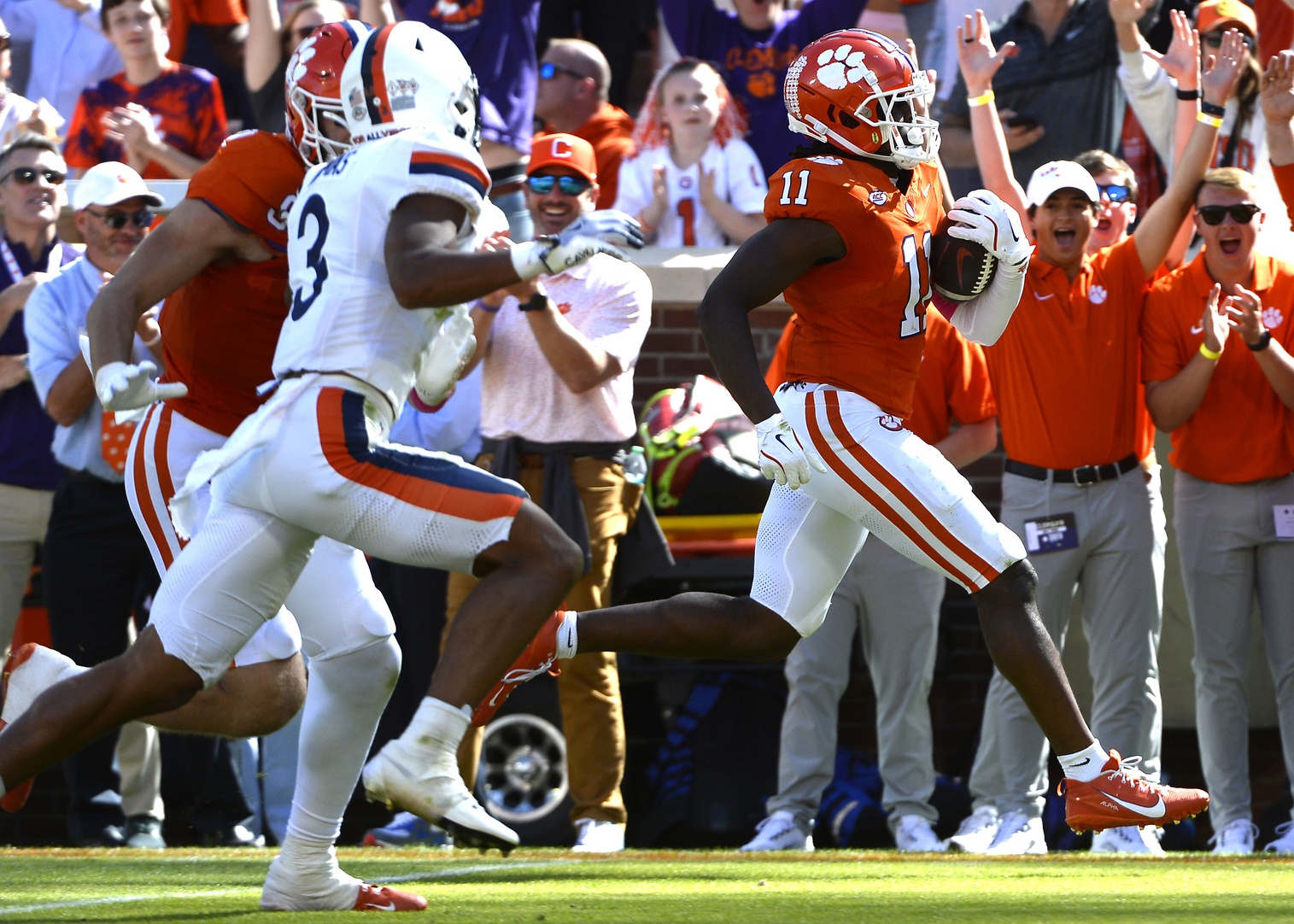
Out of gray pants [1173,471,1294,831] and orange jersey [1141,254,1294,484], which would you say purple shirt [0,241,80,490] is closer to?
orange jersey [1141,254,1294,484]

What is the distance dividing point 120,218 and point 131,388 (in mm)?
2930

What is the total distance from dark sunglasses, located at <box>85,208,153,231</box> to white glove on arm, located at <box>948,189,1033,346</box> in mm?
3302

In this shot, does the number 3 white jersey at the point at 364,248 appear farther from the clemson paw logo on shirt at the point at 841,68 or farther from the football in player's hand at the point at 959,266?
the football in player's hand at the point at 959,266

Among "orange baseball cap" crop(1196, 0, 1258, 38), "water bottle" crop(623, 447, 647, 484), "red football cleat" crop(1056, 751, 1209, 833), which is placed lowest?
"red football cleat" crop(1056, 751, 1209, 833)

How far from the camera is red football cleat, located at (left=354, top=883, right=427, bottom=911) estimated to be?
4.31 m

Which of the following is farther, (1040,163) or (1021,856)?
(1040,163)

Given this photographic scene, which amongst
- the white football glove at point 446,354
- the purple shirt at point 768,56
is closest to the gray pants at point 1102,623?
the purple shirt at point 768,56

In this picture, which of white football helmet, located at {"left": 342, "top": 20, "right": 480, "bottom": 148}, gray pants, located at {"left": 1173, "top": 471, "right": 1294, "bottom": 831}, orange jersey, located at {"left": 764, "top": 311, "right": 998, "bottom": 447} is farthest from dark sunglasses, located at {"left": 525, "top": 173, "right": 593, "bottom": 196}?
white football helmet, located at {"left": 342, "top": 20, "right": 480, "bottom": 148}

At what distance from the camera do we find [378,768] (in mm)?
3775

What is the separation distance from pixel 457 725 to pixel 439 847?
3.05m

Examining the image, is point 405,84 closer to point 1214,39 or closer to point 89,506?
point 89,506

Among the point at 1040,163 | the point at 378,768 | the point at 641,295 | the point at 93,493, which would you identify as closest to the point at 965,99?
the point at 1040,163

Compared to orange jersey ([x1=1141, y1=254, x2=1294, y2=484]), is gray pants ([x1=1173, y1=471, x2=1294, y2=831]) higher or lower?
lower

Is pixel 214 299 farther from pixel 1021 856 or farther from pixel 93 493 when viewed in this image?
pixel 1021 856
